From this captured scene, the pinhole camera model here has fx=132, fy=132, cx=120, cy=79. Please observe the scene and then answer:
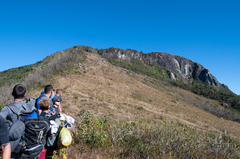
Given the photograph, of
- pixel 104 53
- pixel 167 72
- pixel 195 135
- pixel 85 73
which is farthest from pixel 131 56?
pixel 195 135

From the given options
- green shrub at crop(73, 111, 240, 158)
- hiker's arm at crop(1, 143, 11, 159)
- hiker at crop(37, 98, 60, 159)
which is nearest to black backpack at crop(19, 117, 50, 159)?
hiker at crop(37, 98, 60, 159)

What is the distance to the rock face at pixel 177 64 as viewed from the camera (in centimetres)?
10412

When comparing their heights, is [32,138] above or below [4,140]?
below

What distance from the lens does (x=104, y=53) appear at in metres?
98.9

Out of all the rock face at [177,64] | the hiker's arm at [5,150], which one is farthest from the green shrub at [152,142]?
the rock face at [177,64]

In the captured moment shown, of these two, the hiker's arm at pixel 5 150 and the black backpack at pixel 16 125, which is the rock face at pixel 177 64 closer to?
the black backpack at pixel 16 125

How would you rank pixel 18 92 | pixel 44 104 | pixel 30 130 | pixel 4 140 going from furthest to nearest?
1. pixel 44 104
2. pixel 18 92
3. pixel 30 130
4. pixel 4 140

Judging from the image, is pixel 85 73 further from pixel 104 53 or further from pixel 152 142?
pixel 104 53

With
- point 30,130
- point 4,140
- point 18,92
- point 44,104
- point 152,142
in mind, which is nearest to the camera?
point 4,140

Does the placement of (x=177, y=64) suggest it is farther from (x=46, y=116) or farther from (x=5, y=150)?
(x=5, y=150)

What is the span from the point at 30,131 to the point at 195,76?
12839 cm

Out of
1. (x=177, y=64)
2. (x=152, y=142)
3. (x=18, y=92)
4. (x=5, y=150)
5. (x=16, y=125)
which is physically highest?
(x=177, y=64)

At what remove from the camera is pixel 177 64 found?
119 m

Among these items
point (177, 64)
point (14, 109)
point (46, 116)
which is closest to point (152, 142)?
point (46, 116)
